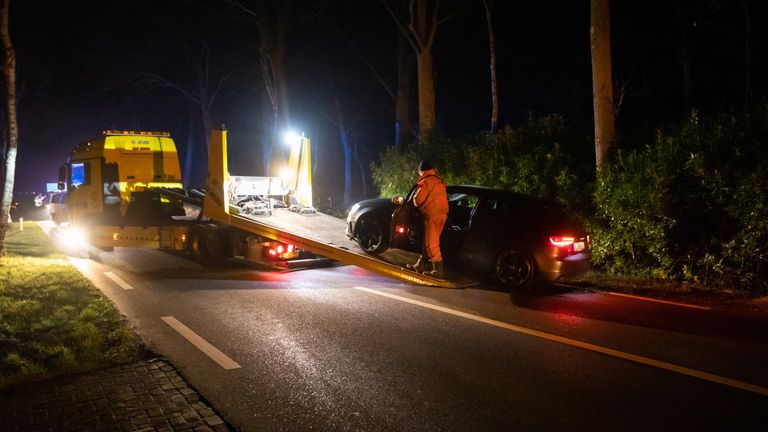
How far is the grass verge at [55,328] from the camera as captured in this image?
528cm

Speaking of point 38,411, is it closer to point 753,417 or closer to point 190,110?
point 753,417

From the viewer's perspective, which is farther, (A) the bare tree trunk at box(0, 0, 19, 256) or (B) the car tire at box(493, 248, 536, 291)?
(A) the bare tree trunk at box(0, 0, 19, 256)

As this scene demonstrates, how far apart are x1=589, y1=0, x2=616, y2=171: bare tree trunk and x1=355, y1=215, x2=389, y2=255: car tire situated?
15.6ft

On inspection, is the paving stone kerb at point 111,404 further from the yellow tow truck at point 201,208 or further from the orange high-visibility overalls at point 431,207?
the orange high-visibility overalls at point 431,207

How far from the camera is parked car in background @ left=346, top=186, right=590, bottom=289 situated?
8180 millimetres

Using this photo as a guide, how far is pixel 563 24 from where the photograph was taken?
25531 millimetres

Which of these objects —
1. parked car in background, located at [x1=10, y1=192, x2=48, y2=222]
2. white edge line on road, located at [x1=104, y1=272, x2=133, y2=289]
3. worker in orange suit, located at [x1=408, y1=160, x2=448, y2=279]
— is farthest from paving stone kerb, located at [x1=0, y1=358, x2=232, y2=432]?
parked car in background, located at [x1=10, y1=192, x2=48, y2=222]

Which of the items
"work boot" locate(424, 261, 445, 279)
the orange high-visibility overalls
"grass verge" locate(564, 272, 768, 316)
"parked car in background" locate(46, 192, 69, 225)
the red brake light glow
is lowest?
"grass verge" locate(564, 272, 768, 316)

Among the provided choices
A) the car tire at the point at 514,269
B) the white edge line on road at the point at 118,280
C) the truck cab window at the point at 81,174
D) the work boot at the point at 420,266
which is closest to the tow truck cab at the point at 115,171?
the truck cab window at the point at 81,174

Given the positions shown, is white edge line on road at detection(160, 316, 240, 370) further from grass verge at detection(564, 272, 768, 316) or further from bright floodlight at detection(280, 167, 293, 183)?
grass verge at detection(564, 272, 768, 316)

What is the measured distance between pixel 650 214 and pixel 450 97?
25.3 meters

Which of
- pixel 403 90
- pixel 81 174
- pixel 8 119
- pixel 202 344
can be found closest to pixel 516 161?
pixel 202 344

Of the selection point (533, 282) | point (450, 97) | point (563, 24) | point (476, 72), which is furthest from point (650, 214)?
point (450, 97)

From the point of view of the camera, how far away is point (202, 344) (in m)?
5.99
